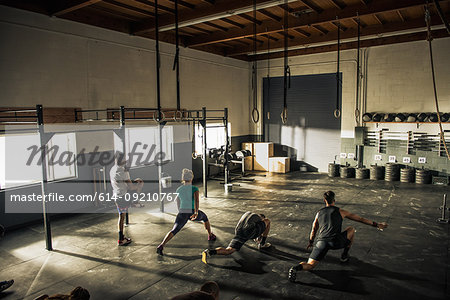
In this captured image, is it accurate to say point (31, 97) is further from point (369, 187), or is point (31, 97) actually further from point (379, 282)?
point (369, 187)

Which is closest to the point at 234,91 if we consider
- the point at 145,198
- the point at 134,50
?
the point at 134,50

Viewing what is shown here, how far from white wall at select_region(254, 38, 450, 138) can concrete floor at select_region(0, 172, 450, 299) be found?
3660 mm

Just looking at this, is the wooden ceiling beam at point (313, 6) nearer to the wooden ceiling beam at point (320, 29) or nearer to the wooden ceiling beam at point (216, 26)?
the wooden ceiling beam at point (320, 29)

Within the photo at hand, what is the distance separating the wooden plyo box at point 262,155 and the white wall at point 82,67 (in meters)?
2.90

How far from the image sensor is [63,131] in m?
6.63

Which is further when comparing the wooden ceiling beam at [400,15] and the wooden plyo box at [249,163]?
the wooden plyo box at [249,163]

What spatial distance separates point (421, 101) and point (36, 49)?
10.00 meters

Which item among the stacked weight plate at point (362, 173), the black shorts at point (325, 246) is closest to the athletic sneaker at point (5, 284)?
the black shorts at point (325, 246)

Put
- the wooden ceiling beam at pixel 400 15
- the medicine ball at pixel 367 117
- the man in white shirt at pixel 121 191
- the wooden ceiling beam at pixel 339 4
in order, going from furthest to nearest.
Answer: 1. the medicine ball at pixel 367 117
2. the wooden ceiling beam at pixel 400 15
3. the wooden ceiling beam at pixel 339 4
4. the man in white shirt at pixel 121 191

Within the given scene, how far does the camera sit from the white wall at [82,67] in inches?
232

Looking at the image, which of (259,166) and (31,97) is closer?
(31,97)

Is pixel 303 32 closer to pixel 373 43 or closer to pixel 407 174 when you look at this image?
pixel 373 43

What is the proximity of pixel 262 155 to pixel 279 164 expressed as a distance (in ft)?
2.43

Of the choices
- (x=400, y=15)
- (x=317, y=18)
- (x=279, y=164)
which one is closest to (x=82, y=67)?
(x=317, y=18)
